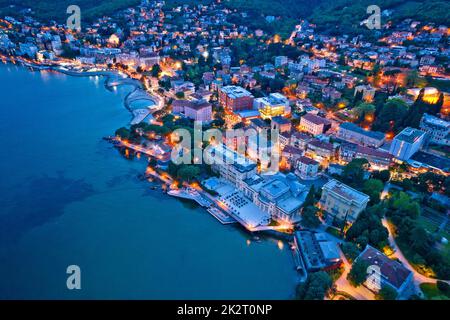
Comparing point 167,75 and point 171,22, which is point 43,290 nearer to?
point 167,75

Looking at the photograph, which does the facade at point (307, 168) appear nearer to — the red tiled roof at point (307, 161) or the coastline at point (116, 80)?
the red tiled roof at point (307, 161)

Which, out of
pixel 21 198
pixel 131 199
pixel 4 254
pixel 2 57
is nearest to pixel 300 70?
pixel 131 199

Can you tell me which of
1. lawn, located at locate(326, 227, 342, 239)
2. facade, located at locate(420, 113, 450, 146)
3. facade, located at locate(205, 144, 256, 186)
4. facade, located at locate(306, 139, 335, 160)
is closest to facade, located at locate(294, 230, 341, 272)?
lawn, located at locate(326, 227, 342, 239)

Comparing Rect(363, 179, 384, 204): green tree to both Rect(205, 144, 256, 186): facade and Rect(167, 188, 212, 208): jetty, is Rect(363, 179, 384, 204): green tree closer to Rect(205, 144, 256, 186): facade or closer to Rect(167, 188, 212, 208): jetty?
Rect(205, 144, 256, 186): facade

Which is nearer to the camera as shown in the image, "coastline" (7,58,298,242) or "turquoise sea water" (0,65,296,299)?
"turquoise sea water" (0,65,296,299)

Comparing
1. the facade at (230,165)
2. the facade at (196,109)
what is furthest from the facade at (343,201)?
the facade at (196,109)

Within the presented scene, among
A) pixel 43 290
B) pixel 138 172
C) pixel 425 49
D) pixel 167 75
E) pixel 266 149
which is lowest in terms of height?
pixel 43 290

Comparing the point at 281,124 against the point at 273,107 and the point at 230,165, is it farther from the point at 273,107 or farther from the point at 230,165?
the point at 230,165
